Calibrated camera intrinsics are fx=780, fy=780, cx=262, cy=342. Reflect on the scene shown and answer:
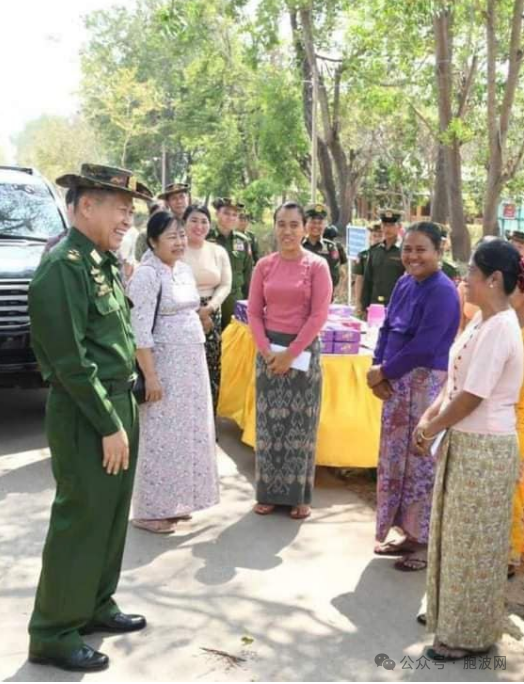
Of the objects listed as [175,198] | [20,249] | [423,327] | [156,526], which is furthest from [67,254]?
[20,249]

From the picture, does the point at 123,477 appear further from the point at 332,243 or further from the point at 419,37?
the point at 419,37

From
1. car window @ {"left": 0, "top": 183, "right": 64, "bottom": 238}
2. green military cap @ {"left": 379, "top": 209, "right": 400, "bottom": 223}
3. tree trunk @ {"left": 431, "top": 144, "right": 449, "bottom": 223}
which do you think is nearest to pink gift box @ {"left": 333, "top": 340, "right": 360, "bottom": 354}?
green military cap @ {"left": 379, "top": 209, "right": 400, "bottom": 223}

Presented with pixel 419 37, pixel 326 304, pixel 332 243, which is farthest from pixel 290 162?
pixel 326 304

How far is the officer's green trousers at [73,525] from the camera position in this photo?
9.37ft

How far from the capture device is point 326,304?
14.9 ft

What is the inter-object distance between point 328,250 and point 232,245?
0.93 m

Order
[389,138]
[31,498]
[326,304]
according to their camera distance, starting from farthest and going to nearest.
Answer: [389,138]
[31,498]
[326,304]

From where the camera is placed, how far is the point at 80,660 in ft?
9.73

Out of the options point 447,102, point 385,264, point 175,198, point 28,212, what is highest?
point 447,102

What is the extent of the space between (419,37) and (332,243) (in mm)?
6180

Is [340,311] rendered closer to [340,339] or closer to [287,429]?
[340,339]

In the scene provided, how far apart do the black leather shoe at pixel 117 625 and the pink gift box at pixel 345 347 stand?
8.38 ft

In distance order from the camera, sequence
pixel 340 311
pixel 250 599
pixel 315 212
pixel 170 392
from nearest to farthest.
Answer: pixel 250 599 < pixel 170 392 < pixel 340 311 < pixel 315 212

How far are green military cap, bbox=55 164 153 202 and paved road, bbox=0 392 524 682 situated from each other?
6.02 ft
